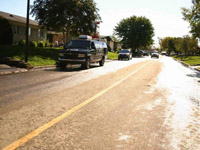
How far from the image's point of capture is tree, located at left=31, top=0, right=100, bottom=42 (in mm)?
27188

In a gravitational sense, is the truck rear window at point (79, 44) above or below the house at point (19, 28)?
below

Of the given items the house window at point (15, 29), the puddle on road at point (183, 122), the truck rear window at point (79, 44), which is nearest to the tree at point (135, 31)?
the house window at point (15, 29)

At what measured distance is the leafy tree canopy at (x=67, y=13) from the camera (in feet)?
89.2

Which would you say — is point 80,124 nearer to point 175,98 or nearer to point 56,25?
point 175,98

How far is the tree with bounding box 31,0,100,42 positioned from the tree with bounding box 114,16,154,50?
137 ft

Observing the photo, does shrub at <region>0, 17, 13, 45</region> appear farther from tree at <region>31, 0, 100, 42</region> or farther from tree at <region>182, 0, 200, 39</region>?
tree at <region>182, 0, 200, 39</region>

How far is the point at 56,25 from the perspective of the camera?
92.3 ft

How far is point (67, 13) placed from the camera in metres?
27.9

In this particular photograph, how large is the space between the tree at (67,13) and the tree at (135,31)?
137ft

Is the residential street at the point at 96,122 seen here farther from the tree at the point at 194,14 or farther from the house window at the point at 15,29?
the house window at the point at 15,29

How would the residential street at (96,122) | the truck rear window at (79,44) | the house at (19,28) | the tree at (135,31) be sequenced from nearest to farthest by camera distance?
the residential street at (96,122) < the truck rear window at (79,44) < the house at (19,28) < the tree at (135,31)

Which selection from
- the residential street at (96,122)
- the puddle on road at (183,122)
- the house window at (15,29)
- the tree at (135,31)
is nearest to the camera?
the residential street at (96,122)

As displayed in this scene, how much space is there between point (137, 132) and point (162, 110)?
1.74 metres

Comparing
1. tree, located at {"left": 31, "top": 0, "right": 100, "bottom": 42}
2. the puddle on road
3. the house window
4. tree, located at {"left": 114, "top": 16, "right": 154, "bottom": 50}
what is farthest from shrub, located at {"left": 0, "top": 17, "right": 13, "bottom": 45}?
tree, located at {"left": 114, "top": 16, "right": 154, "bottom": 50}
